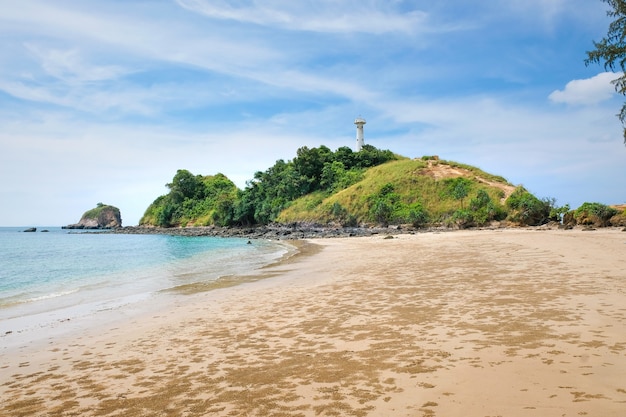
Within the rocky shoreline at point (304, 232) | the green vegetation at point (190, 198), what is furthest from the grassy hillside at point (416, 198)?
the green vegetation at point (190, 198)

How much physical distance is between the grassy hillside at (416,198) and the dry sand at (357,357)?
45.1 meters

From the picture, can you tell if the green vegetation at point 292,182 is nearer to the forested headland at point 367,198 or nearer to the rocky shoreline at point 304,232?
the forested headland at point 367,198

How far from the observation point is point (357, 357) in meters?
5.70

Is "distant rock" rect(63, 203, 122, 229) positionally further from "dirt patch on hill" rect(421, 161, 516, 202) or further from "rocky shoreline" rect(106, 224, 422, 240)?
"dirt patch on hill" rect(421, 161, 516, 202)

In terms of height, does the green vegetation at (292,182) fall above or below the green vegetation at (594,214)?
above

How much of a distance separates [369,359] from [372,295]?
16.2 feet

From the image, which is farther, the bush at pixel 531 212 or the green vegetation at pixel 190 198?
the green vegetation at pixel 190 198

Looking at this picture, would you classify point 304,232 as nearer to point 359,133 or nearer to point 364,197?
point 364,197

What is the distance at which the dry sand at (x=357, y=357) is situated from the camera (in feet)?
13.8

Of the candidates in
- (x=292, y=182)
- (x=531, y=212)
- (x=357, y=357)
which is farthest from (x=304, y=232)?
(x=357, y=357)

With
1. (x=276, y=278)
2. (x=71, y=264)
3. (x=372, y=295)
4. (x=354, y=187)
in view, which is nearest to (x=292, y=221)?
(x=354, y=187)

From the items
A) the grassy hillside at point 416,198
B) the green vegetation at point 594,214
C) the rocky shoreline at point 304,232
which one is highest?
the grassy hillside at point 416,198

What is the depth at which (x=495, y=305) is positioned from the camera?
823cm

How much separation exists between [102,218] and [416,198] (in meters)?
137
